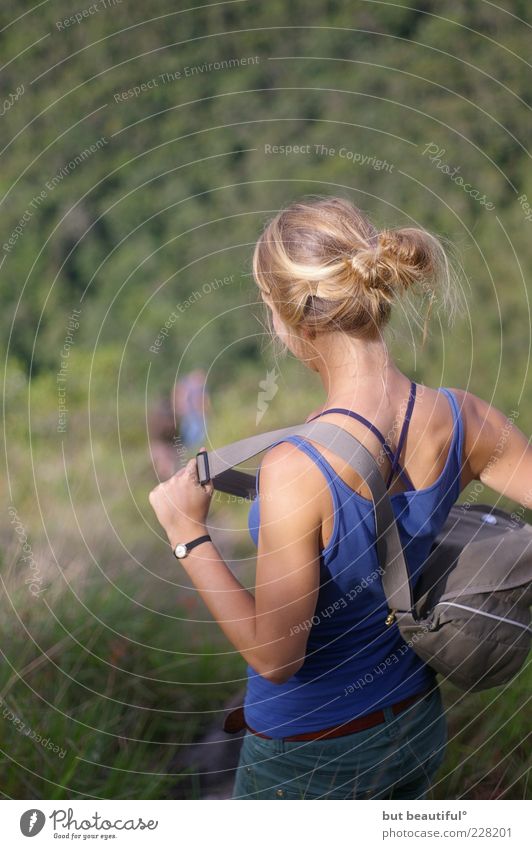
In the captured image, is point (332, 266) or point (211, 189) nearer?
point (332, 266)

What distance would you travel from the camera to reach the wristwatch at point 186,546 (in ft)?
4.62

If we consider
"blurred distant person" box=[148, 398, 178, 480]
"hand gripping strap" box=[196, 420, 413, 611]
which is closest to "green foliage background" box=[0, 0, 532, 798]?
"blurred distant person" box=[148, 398, 178, 480]

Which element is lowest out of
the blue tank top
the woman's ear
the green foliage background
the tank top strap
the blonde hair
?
the blue tank top

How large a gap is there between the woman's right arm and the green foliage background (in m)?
1.92

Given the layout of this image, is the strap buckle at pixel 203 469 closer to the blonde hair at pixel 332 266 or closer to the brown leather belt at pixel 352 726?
the blonde hair at pixel 332 266

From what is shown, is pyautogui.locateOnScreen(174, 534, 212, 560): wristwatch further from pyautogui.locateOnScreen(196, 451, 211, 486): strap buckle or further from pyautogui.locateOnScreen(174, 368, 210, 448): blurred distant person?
pyautogui.locateOnScreen(174, 368, 210, 448): blurred distant person

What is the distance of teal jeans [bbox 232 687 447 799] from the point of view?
1.45 meters

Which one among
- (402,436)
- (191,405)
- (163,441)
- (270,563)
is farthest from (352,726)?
(163,441)

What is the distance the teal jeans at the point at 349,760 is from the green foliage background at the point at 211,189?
5.77 feet

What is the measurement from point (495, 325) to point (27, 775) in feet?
13.9

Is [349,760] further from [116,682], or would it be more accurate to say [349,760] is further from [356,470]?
[116,682]

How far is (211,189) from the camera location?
4.98 m

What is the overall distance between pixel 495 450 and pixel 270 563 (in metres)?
0.55

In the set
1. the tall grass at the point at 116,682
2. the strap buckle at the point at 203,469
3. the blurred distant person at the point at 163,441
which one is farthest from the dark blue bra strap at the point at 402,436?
the blurred distant person at the point at 163,441
